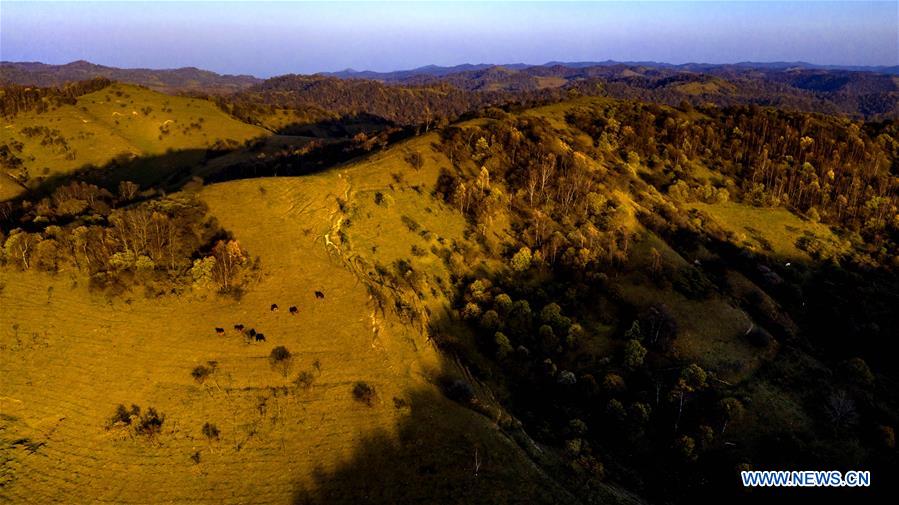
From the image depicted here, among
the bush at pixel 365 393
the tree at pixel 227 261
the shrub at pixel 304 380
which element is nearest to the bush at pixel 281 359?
the shrub at pixel 304 380

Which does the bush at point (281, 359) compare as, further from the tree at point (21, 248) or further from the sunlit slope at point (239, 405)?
the tree at point (21, 248)

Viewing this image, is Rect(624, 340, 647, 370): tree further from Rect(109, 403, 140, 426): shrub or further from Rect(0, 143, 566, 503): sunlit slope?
Rect(109, 403, 140, 426): shrub

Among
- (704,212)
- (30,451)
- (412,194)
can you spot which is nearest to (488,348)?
(412,194)

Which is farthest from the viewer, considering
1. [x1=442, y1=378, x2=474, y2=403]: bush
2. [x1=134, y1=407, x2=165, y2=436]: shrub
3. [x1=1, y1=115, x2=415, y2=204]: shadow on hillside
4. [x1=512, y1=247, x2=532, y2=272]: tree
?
[x1=1, y1=115, x2=415, y2=204]: shadow on hillside

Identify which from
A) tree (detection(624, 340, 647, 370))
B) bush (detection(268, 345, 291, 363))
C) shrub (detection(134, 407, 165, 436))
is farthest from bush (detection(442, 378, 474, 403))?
shrub (detection(134, 407, 165, 436))

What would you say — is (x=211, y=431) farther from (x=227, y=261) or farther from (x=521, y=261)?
(x=521, y=261)

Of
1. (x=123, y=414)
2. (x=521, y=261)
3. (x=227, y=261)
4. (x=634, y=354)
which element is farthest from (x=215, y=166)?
(x=634, y=354)
